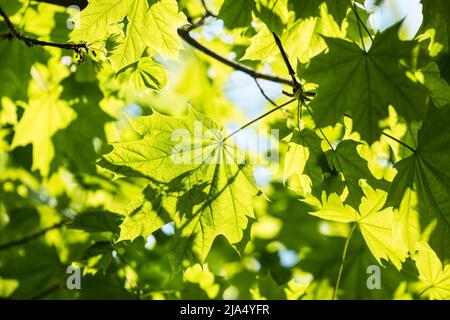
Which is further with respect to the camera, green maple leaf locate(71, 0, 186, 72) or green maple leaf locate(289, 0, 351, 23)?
green maple leaf locate(71, 0, 186, 72)

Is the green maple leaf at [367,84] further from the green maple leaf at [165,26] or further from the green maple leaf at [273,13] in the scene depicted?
the green maple leaf at [165,26]

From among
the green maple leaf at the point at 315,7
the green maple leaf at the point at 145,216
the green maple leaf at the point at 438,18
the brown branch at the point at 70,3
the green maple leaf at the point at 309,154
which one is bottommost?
the green maple leaf at the point at 145,216

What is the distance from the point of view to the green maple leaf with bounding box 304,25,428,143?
5.62 feet

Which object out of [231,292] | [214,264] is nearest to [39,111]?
[214,264]

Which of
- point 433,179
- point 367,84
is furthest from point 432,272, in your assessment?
point 367,84

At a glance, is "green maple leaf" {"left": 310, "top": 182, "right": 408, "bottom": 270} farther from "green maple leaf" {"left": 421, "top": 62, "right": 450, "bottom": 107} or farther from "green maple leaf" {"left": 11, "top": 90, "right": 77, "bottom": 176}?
"green maple leaf" {"left": 11, "top": 90, "right": 77, "bottom": 176}

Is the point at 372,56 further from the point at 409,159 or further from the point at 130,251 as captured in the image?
the point at 130,251

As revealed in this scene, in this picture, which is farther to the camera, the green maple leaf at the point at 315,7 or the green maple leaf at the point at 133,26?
the green maple leaf at the point at 133,26

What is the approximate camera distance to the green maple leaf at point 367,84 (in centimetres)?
171

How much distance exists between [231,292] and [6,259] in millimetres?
2279

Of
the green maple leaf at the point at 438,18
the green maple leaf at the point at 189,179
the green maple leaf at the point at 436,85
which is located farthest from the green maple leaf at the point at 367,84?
the green maple leaf at the point at 189,179

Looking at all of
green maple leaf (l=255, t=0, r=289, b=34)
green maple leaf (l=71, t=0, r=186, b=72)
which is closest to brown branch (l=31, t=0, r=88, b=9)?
green maple leaf (l=71, t=0, r=186, b=72)

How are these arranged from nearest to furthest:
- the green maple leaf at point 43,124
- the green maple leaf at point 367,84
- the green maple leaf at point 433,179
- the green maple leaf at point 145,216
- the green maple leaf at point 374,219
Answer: the green maple leaf at point 367,84 → the green maple leaf at point 433,179 → the green maple leaf at point 145,216 → the green maple leaf at point 374,219 → the green maple leaf at point 43,124
